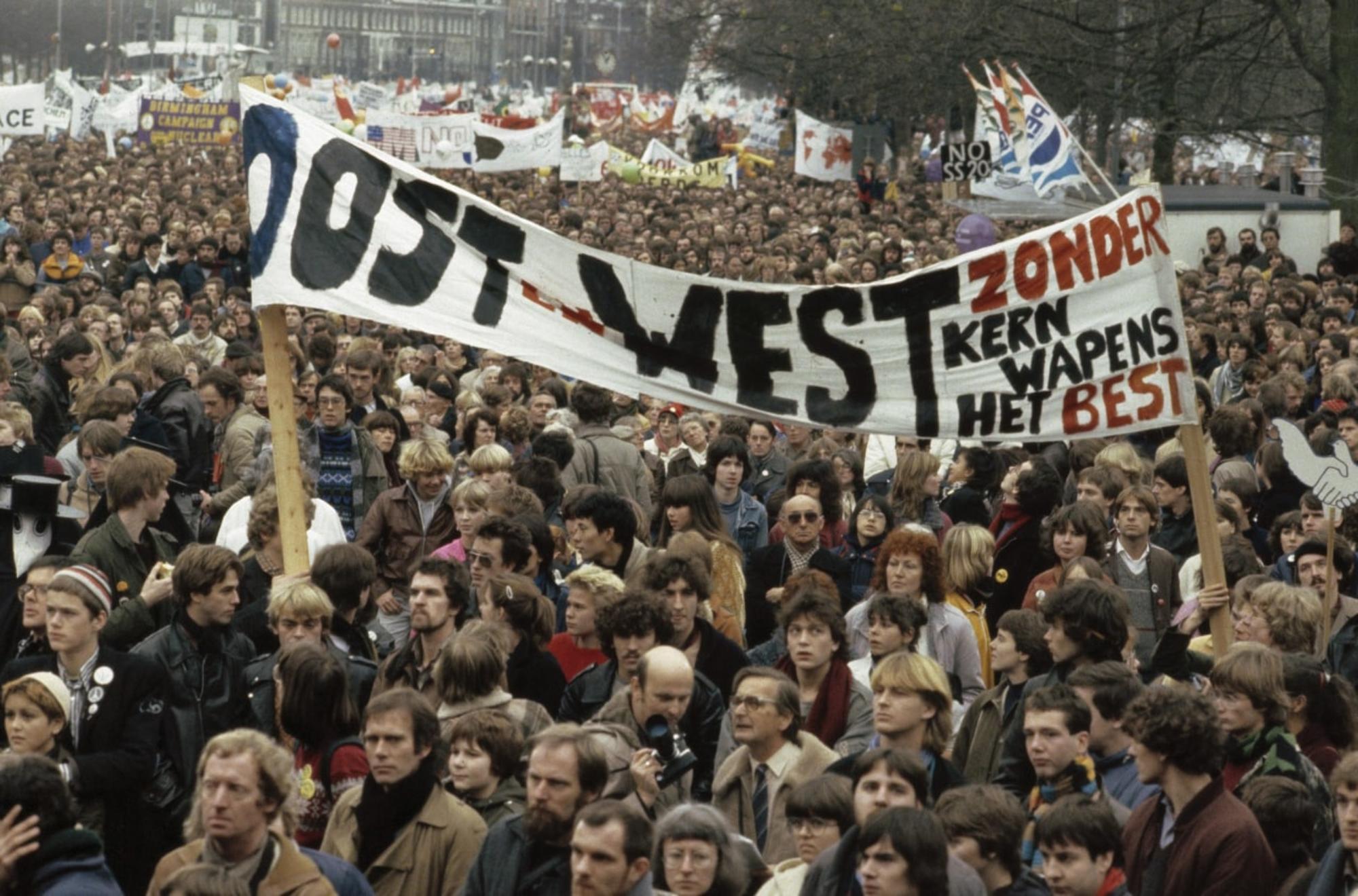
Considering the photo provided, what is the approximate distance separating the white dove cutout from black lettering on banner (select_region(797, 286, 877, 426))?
5.37 ft

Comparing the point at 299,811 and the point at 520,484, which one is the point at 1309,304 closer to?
the point at 520,484

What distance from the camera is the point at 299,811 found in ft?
20.3

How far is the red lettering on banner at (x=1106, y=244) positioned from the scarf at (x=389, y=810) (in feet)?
9.35

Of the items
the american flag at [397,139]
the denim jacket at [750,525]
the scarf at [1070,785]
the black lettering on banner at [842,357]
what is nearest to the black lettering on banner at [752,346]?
the black lettering on banner at [842,357]

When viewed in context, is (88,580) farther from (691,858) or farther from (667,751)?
(691,858)

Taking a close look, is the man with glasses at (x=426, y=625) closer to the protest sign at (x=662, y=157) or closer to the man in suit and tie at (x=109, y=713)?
the man in suit and tie at (x=109, y=713)

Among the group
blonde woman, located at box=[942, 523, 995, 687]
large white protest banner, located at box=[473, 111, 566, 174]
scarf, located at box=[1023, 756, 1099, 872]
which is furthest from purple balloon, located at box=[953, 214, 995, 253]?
scarf, located at box=[1023, 756, 1099, 872]

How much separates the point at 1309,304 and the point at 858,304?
12.2 metres

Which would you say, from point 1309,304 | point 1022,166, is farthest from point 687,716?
point 1022,166

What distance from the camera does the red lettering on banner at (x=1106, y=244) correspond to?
24.6 feet

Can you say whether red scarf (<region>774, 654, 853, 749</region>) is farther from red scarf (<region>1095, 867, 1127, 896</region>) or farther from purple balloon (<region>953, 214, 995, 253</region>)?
purple balloon (<region>953, 214, 995, 253</region>)

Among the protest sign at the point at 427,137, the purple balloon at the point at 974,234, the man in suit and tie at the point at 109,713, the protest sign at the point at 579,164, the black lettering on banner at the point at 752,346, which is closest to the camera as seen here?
the man in suit and tie at the point at 109,713

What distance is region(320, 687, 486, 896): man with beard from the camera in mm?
5832

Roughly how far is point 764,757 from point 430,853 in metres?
1.06
